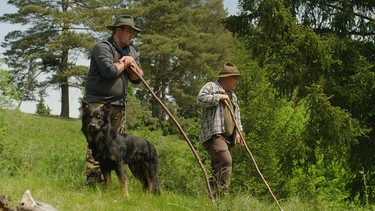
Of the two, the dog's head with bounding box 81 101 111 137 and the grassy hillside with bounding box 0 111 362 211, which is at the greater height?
the dog's head with bounding box 81 101 111 137

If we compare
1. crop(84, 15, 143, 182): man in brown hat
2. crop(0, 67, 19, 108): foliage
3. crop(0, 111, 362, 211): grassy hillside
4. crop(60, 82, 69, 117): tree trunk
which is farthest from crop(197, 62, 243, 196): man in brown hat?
crop(60, 82, 69, 117): tree trunk

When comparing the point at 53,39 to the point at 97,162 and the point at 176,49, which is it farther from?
the point at 97,162

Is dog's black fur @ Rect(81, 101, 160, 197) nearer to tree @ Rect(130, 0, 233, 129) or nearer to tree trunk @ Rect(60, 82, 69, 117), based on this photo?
tree @ Rect(130, 0, 233, 129)

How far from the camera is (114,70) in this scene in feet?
18.6

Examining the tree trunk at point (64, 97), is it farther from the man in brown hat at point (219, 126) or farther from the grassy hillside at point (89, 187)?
the man in brown hat at point (219, 126)

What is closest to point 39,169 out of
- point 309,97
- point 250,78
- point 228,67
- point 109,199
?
point 109,199

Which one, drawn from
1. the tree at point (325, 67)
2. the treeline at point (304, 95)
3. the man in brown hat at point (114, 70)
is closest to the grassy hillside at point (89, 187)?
the man in brown hat at point (114, 70)

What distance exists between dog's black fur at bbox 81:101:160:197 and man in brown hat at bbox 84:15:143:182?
337 millimetres

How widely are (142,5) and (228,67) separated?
30.6 m

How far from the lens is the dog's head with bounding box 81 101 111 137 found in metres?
5.53

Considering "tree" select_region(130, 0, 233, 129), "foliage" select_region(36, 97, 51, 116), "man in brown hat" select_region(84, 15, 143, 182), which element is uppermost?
"tree" select_region(130, 0, 233, 129)

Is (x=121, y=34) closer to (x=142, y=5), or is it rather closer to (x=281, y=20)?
(x=281, y=20)

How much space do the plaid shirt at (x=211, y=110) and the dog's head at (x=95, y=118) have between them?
1.30m

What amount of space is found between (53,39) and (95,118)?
3043 cm
